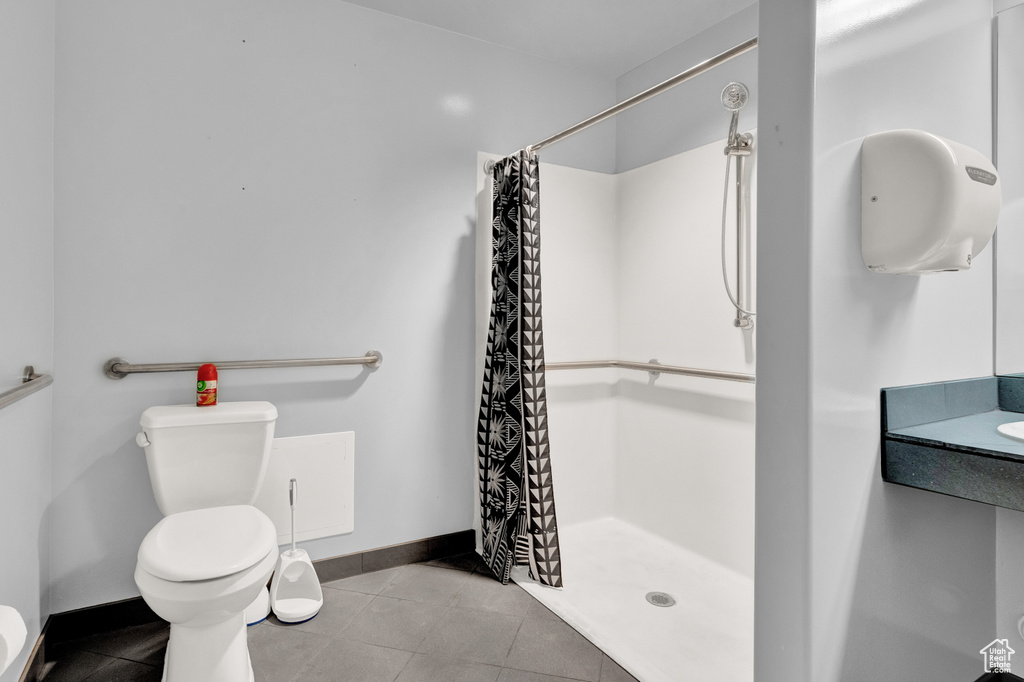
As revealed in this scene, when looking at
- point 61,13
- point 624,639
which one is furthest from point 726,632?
point 61,13

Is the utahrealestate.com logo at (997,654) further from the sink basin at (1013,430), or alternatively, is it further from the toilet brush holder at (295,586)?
the toilet brush holder at (295,586)

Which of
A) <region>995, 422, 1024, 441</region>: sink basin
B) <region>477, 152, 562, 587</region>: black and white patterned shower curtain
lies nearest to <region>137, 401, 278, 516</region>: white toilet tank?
<region>477, 152, 562, 587</region>: black and white patterned shower curtain

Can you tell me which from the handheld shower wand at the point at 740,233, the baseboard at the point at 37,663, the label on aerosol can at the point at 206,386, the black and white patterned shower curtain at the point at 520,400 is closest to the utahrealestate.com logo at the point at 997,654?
the handheld shower wand at the point at 740,233

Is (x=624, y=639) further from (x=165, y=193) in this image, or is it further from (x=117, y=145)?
(x=117, y=145)

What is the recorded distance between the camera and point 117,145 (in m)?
1.85

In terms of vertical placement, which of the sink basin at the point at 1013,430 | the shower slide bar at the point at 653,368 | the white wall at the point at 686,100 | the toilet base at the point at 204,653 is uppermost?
the white wall at the point at 686,100

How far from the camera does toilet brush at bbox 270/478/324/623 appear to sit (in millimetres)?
1981

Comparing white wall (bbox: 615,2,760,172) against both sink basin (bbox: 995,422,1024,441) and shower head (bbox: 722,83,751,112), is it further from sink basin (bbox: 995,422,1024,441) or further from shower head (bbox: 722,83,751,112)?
sink basin (bbox: 995,422,1024,441)

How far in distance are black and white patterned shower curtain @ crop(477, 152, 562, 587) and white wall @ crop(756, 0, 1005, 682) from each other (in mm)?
1183

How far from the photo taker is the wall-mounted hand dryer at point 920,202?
3.40 feet

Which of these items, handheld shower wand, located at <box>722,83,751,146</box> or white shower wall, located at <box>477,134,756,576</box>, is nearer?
handheld shower wand, located at <box>722,83,751,146</box>

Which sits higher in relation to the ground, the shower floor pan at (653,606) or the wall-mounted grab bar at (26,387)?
the wall-mounted grab bar at (26,387)

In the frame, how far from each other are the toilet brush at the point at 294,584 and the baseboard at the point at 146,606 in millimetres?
159

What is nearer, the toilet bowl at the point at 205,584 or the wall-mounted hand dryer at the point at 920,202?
the wall-mounted hand dryer at the point at 920,202
